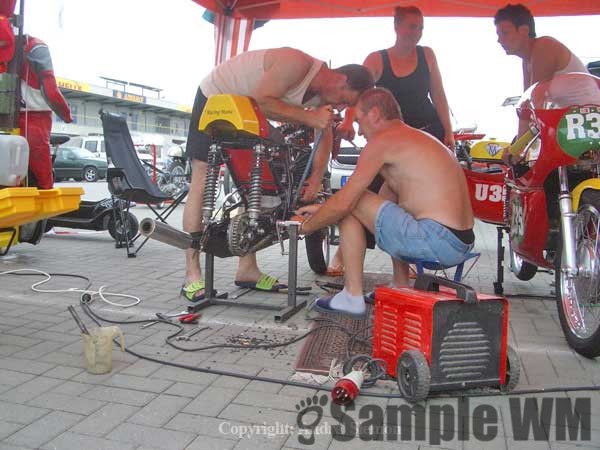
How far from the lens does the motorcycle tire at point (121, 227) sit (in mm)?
6156

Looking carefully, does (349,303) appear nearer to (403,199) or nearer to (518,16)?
(403,199)

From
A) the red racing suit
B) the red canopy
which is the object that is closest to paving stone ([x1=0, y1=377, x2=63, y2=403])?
the red racing suit

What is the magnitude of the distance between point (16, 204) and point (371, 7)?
4.88 metres

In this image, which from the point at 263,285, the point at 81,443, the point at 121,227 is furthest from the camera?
the point at 121,227

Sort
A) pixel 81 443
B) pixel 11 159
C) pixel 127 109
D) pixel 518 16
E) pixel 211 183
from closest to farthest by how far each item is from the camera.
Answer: pixel 81 443
pixel 11 159
pixel 211 183
pixel 518 16
pixel 127 109

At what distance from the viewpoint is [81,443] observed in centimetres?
191

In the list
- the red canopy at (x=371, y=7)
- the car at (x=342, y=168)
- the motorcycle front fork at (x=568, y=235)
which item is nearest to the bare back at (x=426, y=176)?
the motorcycle front fork at (x=568, y=235)

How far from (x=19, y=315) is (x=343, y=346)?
204 centimetres

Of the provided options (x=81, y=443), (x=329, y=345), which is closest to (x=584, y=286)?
(x=329, y=345)

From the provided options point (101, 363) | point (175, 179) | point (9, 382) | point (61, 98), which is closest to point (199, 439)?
point (101, 363)

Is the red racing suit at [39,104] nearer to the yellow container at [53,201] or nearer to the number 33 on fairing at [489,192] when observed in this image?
the yellow container at [53,201]

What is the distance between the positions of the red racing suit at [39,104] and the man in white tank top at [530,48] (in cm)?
371

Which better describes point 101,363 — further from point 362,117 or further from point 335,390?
point 362,117

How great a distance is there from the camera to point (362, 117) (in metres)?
3.26
